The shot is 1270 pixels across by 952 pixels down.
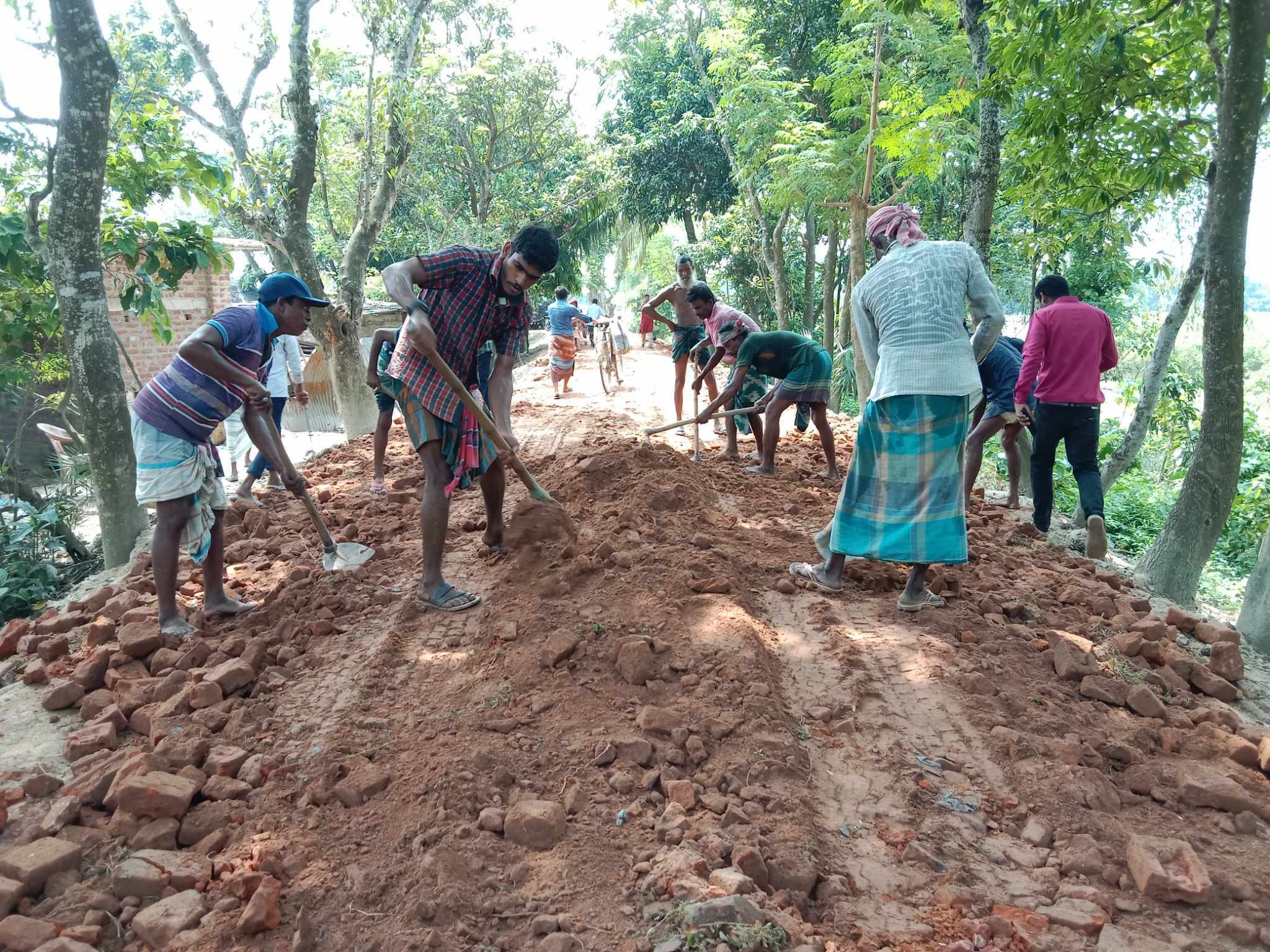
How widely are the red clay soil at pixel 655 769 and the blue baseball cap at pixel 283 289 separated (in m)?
1.37

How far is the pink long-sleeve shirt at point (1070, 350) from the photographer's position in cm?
471

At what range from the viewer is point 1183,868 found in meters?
1.96

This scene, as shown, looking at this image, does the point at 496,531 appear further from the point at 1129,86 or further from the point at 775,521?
the point at 1129,86

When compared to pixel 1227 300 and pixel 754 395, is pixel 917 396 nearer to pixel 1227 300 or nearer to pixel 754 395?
pixel 1227 300

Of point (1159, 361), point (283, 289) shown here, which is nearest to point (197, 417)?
point (283, 289)

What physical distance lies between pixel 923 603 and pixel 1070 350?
2204 millimetres

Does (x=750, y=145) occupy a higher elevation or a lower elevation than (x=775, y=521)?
higher

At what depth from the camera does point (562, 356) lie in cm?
1166

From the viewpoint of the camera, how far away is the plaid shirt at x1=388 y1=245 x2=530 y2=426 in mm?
3367

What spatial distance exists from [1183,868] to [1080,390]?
3393 mm

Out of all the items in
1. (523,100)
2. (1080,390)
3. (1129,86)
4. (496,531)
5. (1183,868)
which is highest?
(523,100)

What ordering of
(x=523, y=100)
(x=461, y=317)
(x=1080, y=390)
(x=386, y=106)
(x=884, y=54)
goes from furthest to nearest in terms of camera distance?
(x=523, y=100) → (x=884, y=54) → (x=386, y=106) → (x=1080, y=390) → (x=461, y=317)

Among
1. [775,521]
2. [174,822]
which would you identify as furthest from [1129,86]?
[174,822]

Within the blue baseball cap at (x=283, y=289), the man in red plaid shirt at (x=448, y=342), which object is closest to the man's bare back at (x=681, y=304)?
the man in red plaid shirt at (x=448, y=342)
